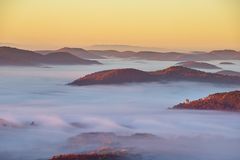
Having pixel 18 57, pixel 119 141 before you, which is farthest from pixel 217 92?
pixel 18 57

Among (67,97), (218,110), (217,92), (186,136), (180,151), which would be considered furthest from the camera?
(67,97)

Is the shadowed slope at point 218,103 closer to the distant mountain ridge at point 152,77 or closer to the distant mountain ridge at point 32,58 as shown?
the distant mountain ridge at point 152,77

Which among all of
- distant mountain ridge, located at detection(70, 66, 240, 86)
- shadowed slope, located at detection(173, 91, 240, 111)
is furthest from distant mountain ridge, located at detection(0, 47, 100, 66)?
shadowed slope, located at detection(173, 91, 240, 111)

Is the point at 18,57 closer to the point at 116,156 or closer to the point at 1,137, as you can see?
the point at 1,137

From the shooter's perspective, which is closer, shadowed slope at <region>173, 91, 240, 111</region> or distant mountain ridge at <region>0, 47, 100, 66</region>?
shadowed slope at <region>173, 91, 240, 111</region>

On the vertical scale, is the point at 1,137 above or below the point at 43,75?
below

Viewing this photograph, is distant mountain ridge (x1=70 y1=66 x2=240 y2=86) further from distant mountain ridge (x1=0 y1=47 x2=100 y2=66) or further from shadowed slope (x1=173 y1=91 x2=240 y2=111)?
shadowed slope (x1=173 y1=91 x2=240 y2=111)
